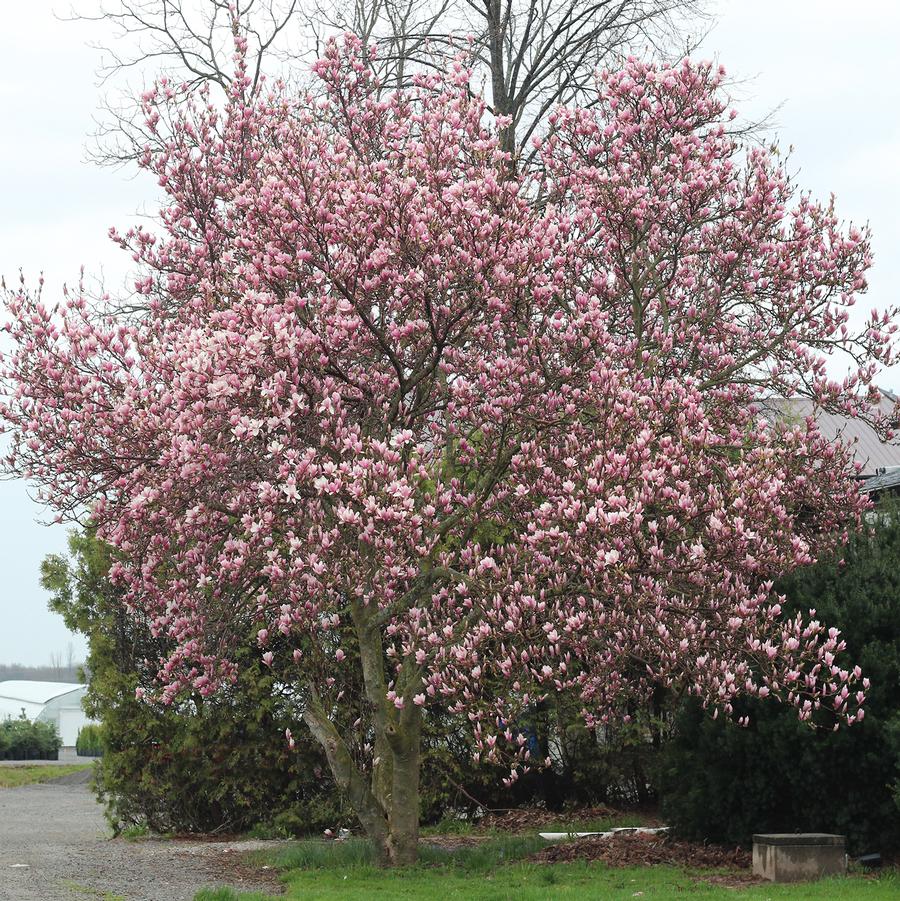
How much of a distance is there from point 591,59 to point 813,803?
52.9 ft

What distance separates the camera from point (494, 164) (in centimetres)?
1084

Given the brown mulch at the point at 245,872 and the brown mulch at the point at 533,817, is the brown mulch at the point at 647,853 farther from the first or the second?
the brown mulch at the point at 533,817

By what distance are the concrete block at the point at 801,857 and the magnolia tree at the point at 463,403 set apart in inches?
47.3

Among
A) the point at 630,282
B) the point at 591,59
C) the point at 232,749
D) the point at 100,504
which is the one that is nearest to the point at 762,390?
the point at 630,282

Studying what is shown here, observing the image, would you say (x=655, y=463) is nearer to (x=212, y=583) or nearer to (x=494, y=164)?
(x=494, y=164)

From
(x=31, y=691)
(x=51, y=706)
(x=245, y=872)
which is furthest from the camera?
(x=31, y=691)

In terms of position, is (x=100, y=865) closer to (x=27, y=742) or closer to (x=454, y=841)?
(x=454, y=841)

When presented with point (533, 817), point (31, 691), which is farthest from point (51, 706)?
point (533, 817)

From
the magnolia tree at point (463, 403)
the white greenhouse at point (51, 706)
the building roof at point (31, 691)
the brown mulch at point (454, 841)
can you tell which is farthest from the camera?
the building roof at point (31, 691)

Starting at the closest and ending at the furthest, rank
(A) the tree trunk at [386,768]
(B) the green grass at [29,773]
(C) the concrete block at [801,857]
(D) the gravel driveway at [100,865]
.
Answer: (C) the concrete block at [801,857] < (D) the gravel driveway at [100,865] < (A) the tree trunk at [386,768] < (B) the green grass at [29,773]

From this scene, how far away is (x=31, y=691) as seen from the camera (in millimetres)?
67938

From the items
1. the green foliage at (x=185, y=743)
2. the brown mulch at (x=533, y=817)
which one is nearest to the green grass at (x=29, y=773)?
the green foliage at (x=185, y=743)

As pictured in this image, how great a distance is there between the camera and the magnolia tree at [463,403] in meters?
9.56

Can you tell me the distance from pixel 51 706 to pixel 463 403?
59.6 metres
